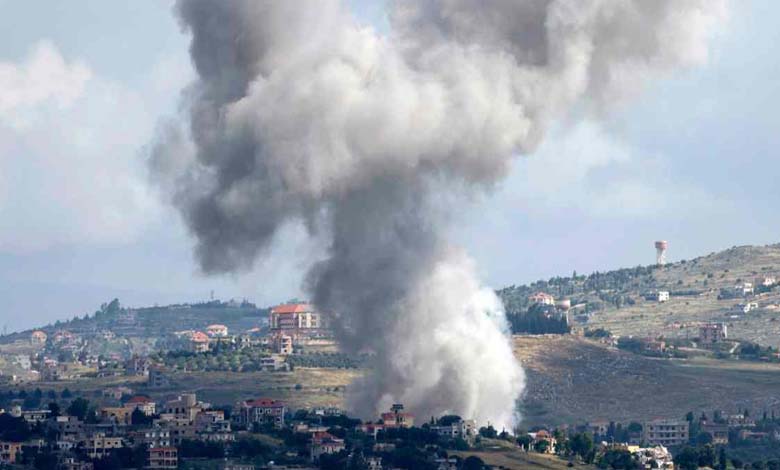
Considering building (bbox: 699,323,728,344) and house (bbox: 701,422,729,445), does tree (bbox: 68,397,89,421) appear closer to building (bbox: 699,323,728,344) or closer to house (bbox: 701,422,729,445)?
house (bbox: 701,422,729,445)

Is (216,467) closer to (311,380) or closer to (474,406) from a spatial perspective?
(474,406)

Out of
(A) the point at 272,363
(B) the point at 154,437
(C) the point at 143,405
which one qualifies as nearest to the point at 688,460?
(B) the point at 154,437

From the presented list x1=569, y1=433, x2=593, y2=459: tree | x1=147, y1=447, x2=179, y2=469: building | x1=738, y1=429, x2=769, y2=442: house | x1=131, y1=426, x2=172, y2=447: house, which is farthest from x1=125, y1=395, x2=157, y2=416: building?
x1=738, y1=429, x2=769, y2=442: house

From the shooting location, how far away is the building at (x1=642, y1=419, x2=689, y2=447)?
134000 mm

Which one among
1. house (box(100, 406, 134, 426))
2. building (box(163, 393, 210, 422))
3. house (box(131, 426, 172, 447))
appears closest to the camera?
house (box(131, 426, 172, 447))

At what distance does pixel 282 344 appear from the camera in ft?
571

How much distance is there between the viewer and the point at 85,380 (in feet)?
528

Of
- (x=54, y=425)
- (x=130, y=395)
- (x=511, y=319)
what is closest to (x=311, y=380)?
(x=130, y=395)

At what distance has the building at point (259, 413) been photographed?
391ft

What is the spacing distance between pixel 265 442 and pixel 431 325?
31.0ft

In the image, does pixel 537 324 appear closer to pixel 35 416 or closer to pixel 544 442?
pixel 544 442

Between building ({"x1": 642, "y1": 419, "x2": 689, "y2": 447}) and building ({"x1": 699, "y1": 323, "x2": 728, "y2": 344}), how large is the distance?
4082 centimetres

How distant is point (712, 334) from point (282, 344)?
3292 centimetres

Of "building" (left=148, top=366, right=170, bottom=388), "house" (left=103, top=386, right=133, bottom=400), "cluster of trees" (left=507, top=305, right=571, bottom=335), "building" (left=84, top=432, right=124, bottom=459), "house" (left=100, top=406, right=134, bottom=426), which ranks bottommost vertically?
"building" (left=84, top=432, right=124, bottom=459)
